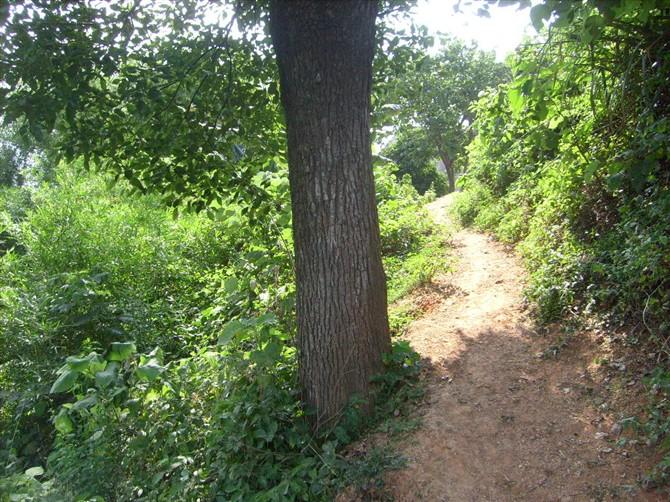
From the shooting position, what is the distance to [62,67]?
335 cm

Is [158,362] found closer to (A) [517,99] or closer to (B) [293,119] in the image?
(B) [293,119]

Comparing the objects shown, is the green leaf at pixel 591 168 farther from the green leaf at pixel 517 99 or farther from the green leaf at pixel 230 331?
the green leaf at pixel 230 331

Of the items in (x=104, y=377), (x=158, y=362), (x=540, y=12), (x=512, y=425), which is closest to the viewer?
(x=540, y=12)

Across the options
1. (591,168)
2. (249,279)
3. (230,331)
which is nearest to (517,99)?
(591,168)

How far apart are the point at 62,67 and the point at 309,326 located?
2.67 metres

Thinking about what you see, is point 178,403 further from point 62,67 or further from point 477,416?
point 62,67

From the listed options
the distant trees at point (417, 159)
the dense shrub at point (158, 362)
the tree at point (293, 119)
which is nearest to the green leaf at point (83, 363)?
the dense shrub at point (158, 362)

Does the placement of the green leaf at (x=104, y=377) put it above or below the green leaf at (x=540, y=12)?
below

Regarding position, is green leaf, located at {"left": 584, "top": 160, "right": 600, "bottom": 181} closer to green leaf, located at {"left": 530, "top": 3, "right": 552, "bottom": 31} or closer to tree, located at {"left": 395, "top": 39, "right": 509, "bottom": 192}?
green leaf, located at {"left": 530, "top": 3, "right": 552, "bottom": 31}

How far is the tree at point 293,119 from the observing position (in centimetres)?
303

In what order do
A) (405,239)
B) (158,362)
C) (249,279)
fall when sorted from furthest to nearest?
(405,239), (249,279), (158,362)

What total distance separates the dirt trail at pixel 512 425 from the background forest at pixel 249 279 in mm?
212

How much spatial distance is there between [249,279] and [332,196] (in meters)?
1.78

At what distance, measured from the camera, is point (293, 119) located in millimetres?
3145
